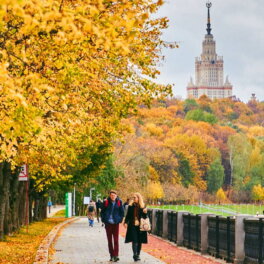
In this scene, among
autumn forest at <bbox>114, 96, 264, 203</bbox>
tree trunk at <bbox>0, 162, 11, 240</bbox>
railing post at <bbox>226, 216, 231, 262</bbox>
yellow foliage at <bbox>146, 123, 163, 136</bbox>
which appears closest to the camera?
railing post at <bbox>226, 216, 231, 262</bbox>

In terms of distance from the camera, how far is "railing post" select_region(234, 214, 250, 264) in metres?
17.2

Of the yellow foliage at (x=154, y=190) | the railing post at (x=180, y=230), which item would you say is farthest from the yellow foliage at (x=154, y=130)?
the railing post at (x=180, y=230)

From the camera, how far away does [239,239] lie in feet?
56.7

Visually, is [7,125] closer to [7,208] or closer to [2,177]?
[2,177]

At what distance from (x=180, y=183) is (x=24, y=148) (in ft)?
429

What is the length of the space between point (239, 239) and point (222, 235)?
82.9 inches

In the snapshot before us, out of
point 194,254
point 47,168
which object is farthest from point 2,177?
point 194,254

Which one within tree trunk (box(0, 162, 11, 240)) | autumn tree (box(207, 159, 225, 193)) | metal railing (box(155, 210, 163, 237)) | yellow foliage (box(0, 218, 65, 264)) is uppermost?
autumn tree (box(207, 159, 225, 193))

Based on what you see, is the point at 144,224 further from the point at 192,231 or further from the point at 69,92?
the point at 192,231

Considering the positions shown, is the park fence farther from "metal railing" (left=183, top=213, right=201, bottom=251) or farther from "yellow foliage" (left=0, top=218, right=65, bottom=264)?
"yellow foliage" (left=0, top=218, right=65, bottom=264)

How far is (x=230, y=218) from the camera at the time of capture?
18.2m

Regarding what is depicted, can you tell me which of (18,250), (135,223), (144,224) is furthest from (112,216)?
(18,250)

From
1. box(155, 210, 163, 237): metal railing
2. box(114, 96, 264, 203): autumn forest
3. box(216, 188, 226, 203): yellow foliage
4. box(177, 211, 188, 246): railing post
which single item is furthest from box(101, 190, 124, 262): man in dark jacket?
box(216, 188, 226, 203): yellow foliage

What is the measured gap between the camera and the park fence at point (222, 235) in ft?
53.7
